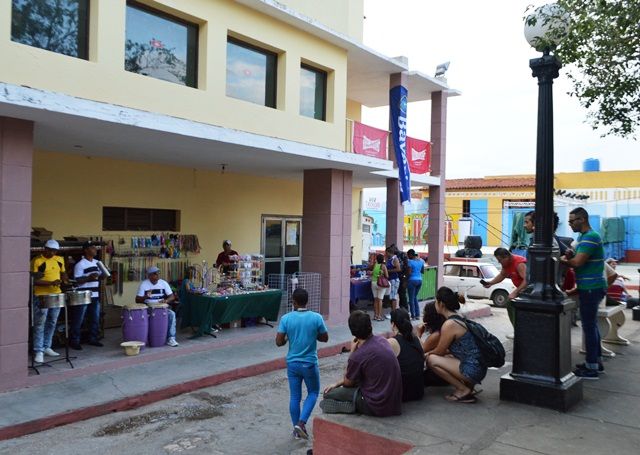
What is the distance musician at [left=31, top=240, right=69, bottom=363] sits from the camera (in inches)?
305

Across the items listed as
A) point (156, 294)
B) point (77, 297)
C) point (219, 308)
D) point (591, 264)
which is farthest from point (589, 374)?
point (77, 297)

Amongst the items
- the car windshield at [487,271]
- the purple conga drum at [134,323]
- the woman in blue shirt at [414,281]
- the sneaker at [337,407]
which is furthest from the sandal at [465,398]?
the car windshield at [487,271]

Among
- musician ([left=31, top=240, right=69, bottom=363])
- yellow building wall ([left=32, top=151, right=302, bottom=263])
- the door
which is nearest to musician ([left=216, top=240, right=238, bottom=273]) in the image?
yellow building wall ([left=32, top=151, right=302, bottom=263])

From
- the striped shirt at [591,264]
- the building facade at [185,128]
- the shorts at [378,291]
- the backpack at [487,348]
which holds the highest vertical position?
the building facade at [185,128]

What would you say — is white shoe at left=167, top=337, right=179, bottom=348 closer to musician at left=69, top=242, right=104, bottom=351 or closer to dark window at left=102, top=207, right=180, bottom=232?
musician at left=69, top=242, right=104, bottom=351

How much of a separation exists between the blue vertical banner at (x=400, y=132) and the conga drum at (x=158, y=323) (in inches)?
299

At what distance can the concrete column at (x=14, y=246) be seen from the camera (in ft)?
22.8

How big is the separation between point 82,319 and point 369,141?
773cm

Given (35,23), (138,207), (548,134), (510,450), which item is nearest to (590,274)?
(548,134)

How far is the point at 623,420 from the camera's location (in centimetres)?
485

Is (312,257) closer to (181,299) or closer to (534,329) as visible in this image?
(181,299)

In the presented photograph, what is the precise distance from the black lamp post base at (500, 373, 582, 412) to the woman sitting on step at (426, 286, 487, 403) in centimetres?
27

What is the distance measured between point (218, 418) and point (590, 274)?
15.4 feet

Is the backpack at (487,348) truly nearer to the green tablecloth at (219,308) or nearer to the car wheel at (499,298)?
the green tablecloth at (219,308)
